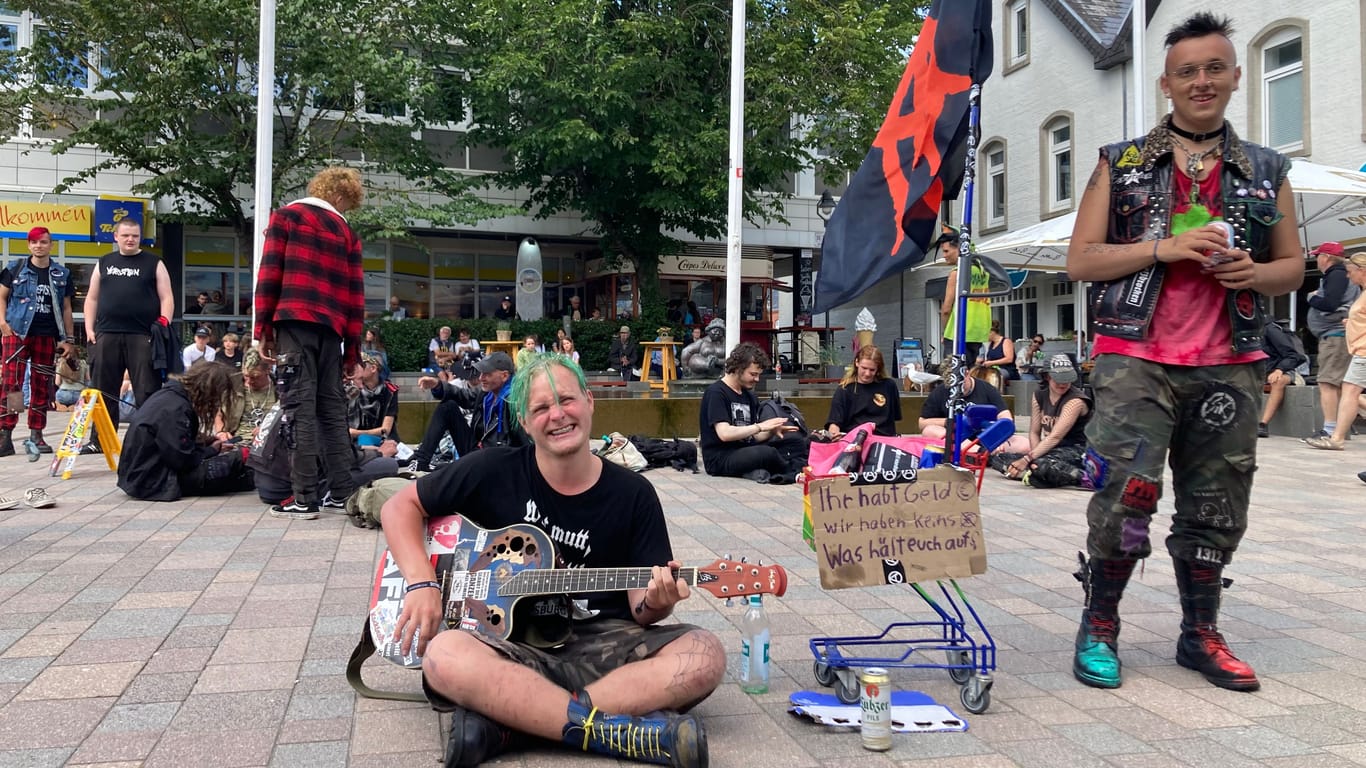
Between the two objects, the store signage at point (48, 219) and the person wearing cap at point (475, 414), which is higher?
the store signage at point (48, 219)

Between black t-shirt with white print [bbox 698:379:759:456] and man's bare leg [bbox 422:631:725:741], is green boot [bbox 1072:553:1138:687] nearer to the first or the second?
man's bare leg [bbox 422:631:725:741]

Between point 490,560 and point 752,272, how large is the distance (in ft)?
85.4

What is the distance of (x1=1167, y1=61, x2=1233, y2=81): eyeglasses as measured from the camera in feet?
10.6

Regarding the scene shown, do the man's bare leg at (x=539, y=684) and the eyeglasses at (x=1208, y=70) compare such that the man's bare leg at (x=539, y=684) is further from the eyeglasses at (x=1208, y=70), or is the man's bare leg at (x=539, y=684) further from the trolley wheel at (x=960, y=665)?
the eyeglasses at (x=1208, y=70)

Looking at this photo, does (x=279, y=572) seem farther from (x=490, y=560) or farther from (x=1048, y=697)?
(x=1048, y=697)

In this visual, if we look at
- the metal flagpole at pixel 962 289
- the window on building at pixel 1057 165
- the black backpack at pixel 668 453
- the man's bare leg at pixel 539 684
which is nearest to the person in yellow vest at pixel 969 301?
the metal flagpole at pixel 962 289

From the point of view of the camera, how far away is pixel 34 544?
540cm

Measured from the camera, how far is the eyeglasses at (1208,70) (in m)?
3.22

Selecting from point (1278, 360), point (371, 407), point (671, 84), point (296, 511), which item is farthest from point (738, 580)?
point (671, 84)

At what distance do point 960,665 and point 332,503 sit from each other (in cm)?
479

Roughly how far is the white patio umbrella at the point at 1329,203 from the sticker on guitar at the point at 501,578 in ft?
32.4

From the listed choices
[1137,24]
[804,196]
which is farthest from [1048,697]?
[804,196]

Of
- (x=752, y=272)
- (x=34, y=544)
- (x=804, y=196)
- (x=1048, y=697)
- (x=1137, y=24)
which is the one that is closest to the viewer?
(x=1048, y=697)

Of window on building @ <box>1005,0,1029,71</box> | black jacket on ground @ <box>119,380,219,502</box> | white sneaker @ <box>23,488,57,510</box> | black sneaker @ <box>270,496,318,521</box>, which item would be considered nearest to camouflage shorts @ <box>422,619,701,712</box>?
black sneaker @ <box>270,496,318,521</box>
